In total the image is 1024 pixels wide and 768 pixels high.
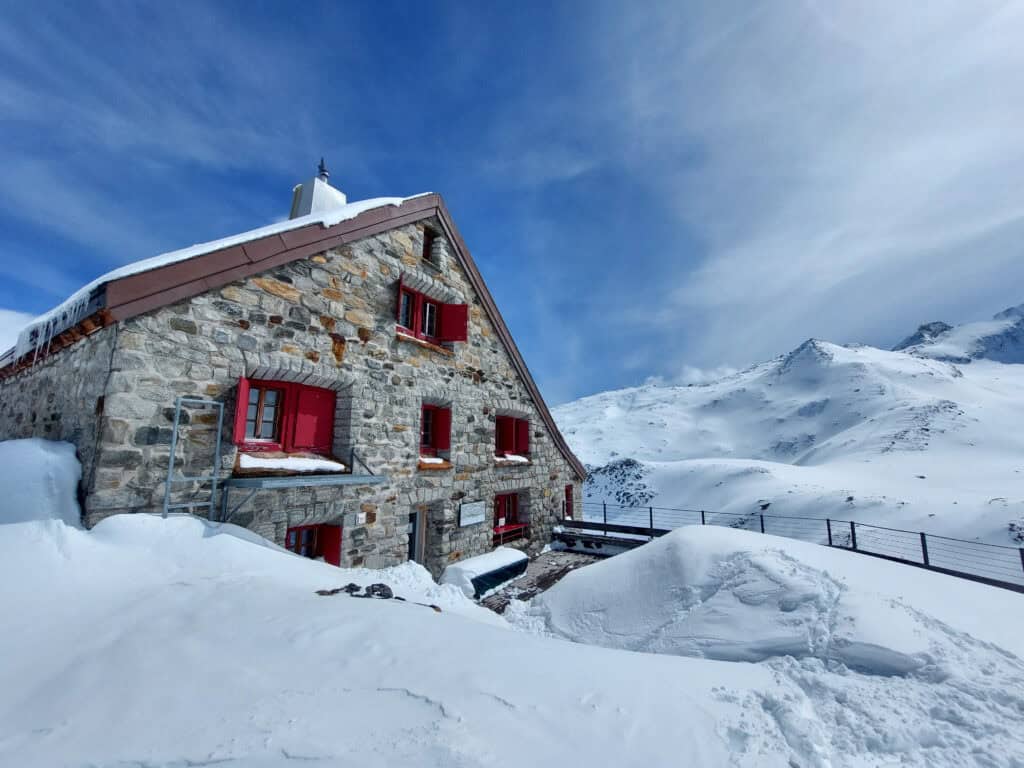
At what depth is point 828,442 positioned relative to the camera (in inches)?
1352

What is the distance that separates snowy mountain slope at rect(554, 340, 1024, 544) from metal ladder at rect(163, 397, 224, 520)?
65.8 feet

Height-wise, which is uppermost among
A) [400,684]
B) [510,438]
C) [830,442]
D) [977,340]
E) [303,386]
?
[977,340]

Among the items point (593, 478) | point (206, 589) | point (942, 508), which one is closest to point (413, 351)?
point (206, 589)

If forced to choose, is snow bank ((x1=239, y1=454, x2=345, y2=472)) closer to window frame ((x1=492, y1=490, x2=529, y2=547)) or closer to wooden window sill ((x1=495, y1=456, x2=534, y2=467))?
wooden window sill ((x1=495, y1=456, x2=534, y2=467))

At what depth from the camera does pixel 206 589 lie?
3.61 metres

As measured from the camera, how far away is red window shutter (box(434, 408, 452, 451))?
883cm

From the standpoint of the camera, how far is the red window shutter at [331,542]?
264 inches

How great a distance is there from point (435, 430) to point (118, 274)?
5.55 metres

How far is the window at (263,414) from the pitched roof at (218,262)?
62.1 inches

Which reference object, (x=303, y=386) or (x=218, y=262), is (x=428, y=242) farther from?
→ (x=218, y=262)

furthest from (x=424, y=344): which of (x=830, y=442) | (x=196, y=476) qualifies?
(x=830, y=442)

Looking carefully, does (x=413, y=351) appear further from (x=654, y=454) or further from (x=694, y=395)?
(x=694, y=395)

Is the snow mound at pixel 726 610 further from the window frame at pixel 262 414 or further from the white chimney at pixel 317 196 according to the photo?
the white chimney at pixel 317 196

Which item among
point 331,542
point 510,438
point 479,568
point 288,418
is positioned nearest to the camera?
point 288,418
